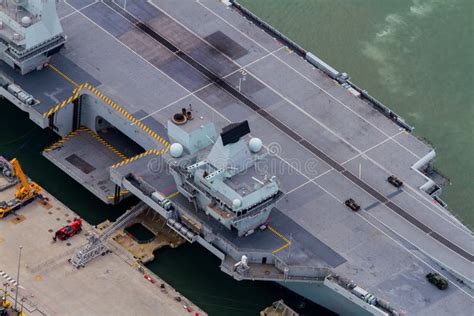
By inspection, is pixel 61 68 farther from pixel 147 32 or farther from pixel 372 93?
pixel 372 93

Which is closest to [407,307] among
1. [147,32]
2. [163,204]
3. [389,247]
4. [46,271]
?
[389,247]

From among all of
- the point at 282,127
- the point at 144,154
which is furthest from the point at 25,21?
the point at 282,127

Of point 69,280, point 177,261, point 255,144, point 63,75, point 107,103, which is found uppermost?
point 255,144

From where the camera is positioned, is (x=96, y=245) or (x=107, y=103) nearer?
(x=96, y=245)

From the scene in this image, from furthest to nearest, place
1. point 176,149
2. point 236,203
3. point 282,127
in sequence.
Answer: point 282,127, point 176,149, point 236,203

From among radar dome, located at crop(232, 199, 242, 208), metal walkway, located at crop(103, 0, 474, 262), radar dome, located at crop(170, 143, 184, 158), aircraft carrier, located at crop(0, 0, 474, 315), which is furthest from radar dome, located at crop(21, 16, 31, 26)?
radar dome, located at crop(232, 199, 242, 208)

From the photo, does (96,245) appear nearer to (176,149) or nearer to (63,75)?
(176,149)

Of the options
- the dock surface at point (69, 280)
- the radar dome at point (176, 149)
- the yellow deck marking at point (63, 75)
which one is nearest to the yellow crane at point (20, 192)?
the dock surface at point (69, 280)

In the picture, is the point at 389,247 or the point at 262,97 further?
the point at 262,97
